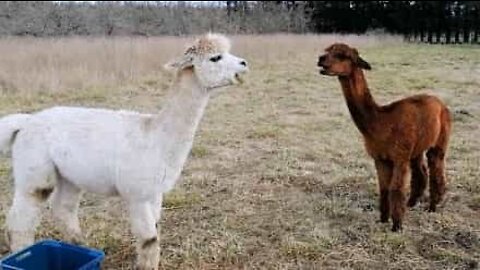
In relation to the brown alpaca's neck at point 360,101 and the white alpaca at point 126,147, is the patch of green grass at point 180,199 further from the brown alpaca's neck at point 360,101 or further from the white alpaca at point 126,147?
the brown alpaca's neck at point 360,101

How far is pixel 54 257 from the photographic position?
3.14 metres

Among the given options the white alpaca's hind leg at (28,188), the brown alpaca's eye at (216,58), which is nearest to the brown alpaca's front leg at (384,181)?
the brown alpaca's eye at (216,58)

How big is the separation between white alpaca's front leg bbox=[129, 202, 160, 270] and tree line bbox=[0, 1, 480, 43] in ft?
41.5

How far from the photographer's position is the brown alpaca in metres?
3.90

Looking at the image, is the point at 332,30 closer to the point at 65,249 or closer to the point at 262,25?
the point at 262,25

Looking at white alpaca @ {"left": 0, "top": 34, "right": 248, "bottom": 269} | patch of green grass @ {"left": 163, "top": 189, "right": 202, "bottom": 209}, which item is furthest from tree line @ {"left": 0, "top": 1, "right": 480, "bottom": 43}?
white alpaca @ {"left": 0, "top": 34, "right": 248, "bottom": 269}

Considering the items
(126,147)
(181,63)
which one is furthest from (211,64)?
(126,147)

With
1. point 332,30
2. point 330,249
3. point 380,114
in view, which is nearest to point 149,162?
point 330,249

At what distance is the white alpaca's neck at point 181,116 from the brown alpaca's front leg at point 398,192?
156cm

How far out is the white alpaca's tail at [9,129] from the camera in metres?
3.37

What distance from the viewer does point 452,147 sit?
648cm

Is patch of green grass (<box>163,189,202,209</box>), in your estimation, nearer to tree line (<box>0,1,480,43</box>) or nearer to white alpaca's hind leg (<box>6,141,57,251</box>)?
white alpaca's hind leg (<box>6,141,57,251</box>)

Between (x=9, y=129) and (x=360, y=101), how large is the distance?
2291 millimetres

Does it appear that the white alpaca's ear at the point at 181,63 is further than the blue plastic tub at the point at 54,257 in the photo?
Yes
